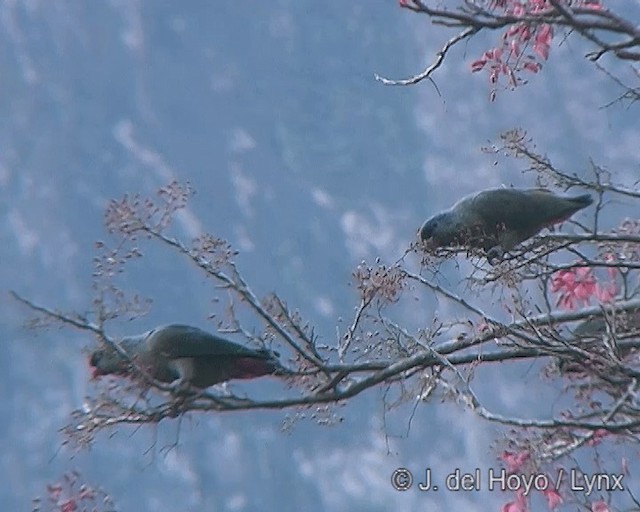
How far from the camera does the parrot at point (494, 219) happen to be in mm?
2660

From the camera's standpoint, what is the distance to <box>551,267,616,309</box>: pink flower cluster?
11.2ft

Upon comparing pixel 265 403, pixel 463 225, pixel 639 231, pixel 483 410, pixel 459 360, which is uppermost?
pixel 639 231

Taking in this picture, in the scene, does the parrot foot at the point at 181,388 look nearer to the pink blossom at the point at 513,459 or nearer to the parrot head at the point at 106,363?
the parrot head at the point at 106,363

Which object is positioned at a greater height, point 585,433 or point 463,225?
point 463,225

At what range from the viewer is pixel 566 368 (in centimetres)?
254

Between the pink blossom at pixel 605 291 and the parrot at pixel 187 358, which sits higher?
the pink blossom at pixel 605 291

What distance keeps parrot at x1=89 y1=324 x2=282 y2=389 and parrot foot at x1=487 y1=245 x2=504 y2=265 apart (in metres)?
0.67

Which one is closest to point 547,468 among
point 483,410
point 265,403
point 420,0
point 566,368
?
point 566,368

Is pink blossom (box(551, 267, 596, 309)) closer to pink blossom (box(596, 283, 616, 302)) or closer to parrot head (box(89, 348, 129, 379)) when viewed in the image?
pink blossom (box(596, 283, 616, 302))

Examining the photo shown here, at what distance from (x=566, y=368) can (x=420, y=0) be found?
105 cm

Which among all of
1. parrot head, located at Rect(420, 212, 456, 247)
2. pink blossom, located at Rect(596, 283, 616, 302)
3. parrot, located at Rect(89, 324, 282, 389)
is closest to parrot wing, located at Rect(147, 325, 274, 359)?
parrot, located at Rect(89, 324, 282, 389)

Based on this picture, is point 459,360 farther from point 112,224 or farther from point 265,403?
point 112,224

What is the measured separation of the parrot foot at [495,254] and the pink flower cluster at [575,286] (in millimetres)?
772

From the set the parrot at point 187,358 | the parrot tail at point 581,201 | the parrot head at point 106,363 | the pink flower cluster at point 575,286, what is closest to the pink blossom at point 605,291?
the pink flower cluster at point 575,286
